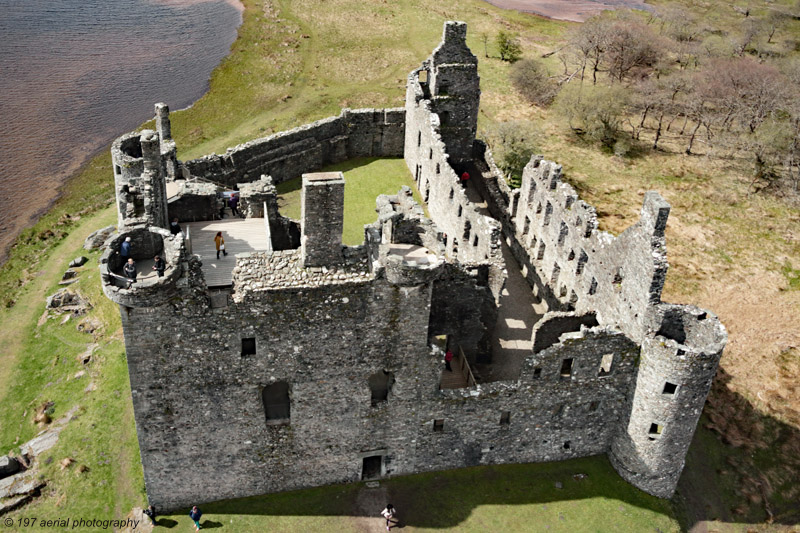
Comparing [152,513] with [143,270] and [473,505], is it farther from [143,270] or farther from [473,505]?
[473,505]

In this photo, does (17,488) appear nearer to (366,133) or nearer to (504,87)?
(366,133)

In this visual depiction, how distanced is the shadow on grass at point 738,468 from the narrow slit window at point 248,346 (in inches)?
801

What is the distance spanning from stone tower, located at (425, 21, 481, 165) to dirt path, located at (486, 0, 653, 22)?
65274mm

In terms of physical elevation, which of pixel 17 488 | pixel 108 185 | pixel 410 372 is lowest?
pixel 17 488

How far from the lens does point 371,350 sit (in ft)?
90.8

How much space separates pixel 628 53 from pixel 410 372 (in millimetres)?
63794

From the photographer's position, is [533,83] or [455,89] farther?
[533,83]

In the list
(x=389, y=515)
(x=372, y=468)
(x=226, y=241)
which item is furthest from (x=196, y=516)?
(x=226, y=241)

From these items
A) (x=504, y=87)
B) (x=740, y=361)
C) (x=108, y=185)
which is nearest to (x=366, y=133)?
(x=108, y=185)

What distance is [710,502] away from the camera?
33594 mm

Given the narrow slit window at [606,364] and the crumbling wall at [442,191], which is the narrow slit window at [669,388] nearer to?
the narrow slit window at [606,364]

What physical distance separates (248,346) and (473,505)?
1231cm

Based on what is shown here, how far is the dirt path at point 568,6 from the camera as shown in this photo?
369 ft

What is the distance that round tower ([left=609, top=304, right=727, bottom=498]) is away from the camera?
28.6 metres
